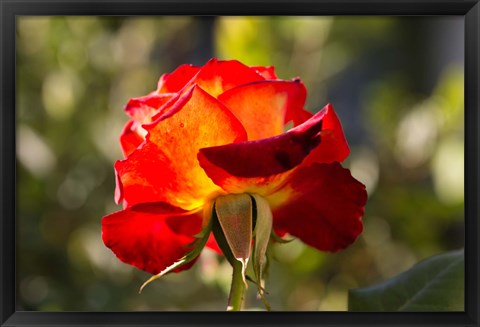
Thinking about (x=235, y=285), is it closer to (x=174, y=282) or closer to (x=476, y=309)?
(x=476, y=309)

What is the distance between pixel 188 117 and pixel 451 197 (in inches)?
33.7

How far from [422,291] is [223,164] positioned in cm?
25

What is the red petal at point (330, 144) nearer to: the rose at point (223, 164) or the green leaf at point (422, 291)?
the rose at point (223, 164)

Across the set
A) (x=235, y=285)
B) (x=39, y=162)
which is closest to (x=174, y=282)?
(x=39, y=162)

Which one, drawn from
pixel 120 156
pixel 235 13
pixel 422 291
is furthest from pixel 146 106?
pixel 120 156

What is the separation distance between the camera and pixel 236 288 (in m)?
0.47

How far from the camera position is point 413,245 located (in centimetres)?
124

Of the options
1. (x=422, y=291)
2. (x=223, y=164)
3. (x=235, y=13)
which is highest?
(x=235, y=13)

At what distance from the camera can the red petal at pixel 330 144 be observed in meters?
0.49

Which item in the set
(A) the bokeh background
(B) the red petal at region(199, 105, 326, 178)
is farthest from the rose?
(A) the bokeh background

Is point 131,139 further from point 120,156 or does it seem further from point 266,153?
point 120,156

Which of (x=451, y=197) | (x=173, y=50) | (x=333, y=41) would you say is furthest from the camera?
(x=173, y=50)

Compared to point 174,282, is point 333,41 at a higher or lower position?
higher

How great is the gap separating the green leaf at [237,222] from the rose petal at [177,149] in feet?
0.06
